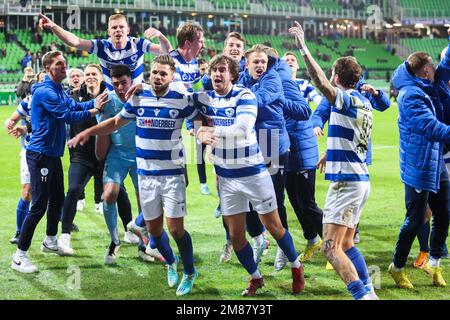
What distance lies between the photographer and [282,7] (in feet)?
180

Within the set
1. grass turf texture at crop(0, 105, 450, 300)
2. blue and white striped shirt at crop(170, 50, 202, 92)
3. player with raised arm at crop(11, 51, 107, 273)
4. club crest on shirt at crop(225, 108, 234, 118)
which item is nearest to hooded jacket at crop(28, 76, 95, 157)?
player with raised arm at crop(11, 51, 107, 273)

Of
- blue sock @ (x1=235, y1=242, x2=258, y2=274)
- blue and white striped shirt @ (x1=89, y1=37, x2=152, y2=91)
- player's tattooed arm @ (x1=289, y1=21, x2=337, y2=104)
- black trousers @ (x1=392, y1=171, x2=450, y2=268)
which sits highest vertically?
blue and white striped shirt @ (x1=89, y1=37, x2=152, y2=91)

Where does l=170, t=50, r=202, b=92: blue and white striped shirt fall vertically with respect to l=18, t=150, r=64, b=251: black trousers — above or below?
above

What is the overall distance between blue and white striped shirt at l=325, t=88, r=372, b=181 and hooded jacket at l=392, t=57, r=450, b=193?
1.65ft

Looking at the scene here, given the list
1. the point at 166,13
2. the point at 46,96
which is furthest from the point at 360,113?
the point at 166,13

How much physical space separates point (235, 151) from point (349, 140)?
93 centimetres

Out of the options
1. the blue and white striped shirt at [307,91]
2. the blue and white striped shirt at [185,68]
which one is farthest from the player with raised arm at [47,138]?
the blue and white striped shirt at [307,91]

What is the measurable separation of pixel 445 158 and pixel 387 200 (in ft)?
11.5

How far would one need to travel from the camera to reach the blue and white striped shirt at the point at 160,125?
5.95 metres

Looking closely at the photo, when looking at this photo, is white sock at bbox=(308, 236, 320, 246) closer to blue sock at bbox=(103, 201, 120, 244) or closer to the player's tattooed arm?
blue sock at bbox=(103, 201, 120, 244)

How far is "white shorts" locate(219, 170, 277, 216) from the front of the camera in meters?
5.83

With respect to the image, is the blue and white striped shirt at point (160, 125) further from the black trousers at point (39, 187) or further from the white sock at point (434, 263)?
the white sock at point (434, 263)

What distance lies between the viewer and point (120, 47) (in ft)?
27.3
